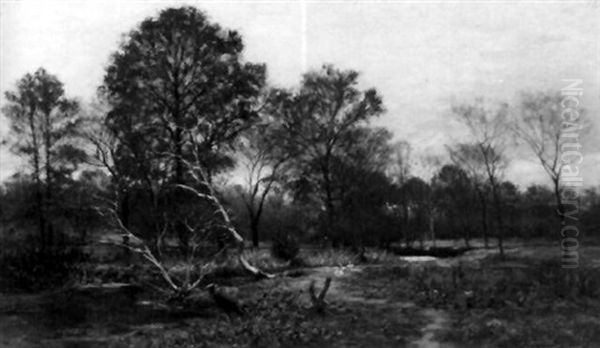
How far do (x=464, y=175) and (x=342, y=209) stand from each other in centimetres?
288

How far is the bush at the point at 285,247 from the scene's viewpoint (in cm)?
1256

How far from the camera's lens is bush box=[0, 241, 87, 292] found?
1227 centimetres

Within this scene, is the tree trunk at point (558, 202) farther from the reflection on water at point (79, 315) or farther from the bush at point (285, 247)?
the reflection on water at point (79, 315)

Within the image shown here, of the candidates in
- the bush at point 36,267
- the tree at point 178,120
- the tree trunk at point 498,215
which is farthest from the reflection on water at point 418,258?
the bush at point 36,267

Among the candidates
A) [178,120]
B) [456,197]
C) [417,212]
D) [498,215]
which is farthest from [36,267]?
[498,215]

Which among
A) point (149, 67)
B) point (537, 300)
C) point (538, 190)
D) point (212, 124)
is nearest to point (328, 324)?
point (537, 300)

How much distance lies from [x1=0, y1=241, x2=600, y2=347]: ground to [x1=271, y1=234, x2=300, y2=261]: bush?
2.88ft

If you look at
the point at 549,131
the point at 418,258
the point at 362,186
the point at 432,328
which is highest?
the point at 549,131

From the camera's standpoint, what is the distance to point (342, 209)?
1265 centimetres

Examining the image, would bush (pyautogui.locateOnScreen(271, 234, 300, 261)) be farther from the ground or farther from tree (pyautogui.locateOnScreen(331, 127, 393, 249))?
tree (pyautogui.locateOnScreen(331, 127, 393, 249))

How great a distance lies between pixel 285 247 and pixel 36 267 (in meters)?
6.01

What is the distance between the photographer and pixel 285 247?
12.7m

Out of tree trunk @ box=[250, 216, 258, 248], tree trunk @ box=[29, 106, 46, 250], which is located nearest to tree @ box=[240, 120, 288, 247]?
tree trunk @ box=[250, 216, 258, 248]

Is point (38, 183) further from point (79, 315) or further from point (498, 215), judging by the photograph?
point (498, 215)
